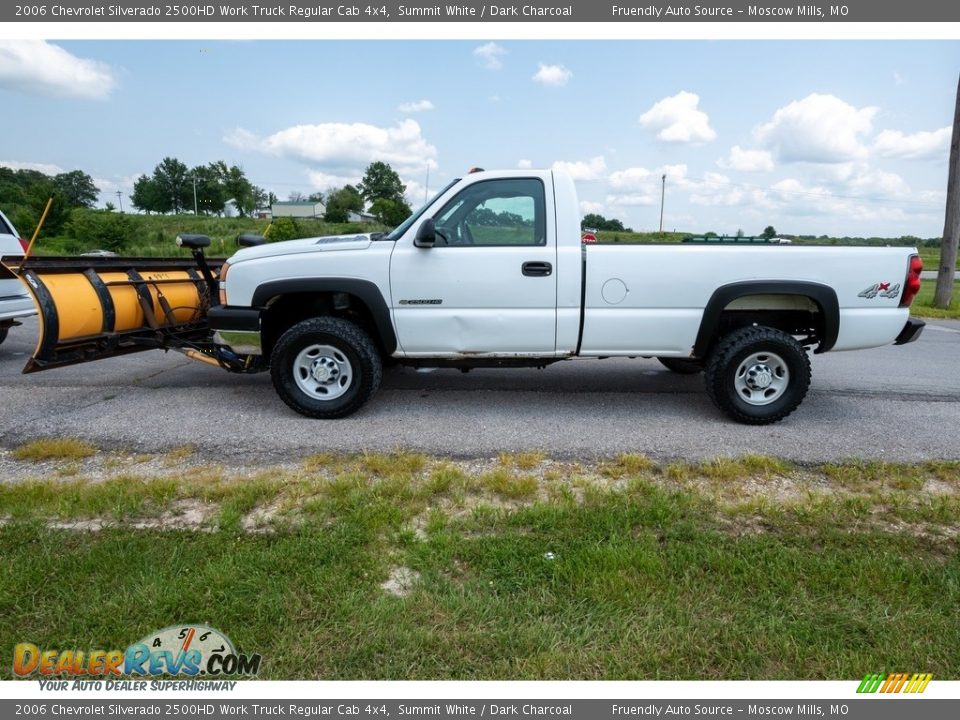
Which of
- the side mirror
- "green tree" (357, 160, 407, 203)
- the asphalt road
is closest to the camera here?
the asphalt road

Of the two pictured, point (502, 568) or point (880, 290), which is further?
point (880, 290)

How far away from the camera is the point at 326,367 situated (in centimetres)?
484

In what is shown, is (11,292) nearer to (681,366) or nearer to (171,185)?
(681,366)

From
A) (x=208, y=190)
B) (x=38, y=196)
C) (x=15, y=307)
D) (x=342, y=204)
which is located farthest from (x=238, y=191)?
(x=15, y=307)

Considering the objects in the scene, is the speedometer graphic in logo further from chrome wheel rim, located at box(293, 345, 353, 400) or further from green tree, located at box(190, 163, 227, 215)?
green tree, located at box(190, 163, 227, 215)

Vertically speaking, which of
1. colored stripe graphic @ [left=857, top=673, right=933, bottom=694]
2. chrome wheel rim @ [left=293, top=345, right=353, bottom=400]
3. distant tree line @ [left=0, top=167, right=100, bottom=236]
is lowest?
colored stripe graphic @ [left=857, top=673, right=933, bottom=694]

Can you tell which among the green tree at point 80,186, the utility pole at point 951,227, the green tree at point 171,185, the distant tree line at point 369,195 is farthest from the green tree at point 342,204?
the utility pole at point 951,227

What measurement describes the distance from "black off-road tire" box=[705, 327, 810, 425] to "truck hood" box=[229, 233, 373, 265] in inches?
118

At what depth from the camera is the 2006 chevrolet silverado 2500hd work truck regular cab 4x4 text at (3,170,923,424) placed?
4.58 metres

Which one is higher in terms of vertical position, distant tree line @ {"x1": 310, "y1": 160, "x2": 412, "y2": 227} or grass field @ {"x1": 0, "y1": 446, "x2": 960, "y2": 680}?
distant tree line @ {"x1": 310, "y1": 160, "x2": 412, "y2": 227}

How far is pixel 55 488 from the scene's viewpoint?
343cm

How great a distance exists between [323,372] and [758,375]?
354 cm

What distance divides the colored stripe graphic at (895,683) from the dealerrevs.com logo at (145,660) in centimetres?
218

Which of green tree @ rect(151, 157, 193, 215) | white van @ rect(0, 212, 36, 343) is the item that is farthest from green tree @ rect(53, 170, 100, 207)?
white van @ rect(0, 212, 36, 343)
